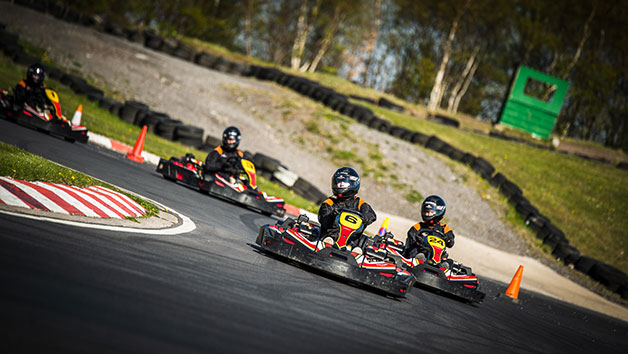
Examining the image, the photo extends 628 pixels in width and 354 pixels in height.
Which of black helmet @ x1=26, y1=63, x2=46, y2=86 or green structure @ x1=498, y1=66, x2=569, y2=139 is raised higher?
green structure @ x1=498, y1=66, x2=569, y2=139

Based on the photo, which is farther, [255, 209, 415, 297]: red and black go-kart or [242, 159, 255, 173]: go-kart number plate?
[242, 159, 255, 173]: go-kart number plate

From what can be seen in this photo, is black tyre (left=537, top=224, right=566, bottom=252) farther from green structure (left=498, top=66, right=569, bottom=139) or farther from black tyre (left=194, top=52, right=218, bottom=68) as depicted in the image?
black tyre (left=194, top=52, right=218, bottom=68)

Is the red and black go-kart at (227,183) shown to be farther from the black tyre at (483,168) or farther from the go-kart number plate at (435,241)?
the black tyre at (483,168)

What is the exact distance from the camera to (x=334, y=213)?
6742 mm

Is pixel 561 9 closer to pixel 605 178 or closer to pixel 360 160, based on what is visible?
pixel 605 178

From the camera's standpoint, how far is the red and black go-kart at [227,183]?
32.7ft

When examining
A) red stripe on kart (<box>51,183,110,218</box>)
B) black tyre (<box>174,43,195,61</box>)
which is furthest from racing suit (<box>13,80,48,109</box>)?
black tyre (<box>174,43,195,61</box>)

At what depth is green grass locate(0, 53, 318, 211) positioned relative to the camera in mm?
13820

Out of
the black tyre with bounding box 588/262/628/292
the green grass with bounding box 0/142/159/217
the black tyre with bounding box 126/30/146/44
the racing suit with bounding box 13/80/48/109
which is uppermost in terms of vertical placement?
the black tyre with bounding box 126/30/146/44

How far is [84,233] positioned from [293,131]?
17.2 metres

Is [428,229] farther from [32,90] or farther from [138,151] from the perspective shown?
[32,90]

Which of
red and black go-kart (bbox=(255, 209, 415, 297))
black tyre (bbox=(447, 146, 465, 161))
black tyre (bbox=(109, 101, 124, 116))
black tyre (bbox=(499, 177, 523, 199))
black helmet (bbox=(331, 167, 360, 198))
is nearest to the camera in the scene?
red and black go-kart (bbox=(255, 209, 415, 297))

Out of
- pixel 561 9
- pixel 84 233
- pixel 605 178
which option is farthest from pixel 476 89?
pixel 84 233

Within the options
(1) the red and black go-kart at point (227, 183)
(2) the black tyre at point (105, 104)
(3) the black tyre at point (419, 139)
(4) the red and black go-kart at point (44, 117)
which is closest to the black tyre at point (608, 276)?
(3) the black tyre at point (419, 139)
